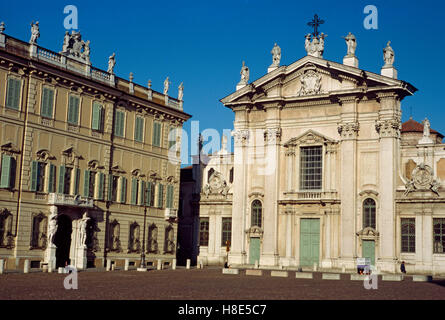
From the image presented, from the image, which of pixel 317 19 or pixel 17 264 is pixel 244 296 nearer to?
pixel 17 264

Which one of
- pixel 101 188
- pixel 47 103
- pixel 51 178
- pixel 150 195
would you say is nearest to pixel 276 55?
pixel 150 195

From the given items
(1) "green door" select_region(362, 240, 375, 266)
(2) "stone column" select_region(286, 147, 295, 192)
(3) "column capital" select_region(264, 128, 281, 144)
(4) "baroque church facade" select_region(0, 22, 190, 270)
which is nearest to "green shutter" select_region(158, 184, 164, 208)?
A: (4) "baroque church facade" select_region(0, 22, 190, 270)

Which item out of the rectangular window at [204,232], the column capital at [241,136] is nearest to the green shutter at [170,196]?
the rectangular window at [204,232]

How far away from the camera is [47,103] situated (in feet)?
129

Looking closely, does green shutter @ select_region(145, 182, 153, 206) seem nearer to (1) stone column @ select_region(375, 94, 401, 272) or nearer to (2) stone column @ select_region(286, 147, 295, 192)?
(2) stone column @ select_region(286, 147, 295, 192)

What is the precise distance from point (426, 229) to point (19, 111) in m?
27.0

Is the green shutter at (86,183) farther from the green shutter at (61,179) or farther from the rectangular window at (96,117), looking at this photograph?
the rectangular window at (96,117)

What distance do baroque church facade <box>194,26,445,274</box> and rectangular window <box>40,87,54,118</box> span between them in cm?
1654

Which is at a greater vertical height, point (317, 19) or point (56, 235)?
point (317, 19)

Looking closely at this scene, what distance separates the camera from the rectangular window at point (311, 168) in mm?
47406
